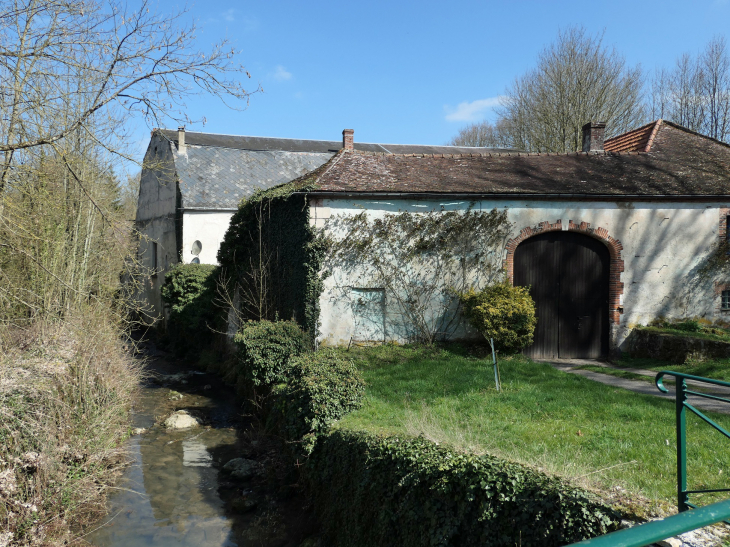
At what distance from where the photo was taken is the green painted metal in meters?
1.23

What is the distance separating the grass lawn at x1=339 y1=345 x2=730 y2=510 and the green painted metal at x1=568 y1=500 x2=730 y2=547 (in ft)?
11.0

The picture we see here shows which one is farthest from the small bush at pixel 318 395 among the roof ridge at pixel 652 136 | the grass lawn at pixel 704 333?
the roof ridge at pixel 652 136

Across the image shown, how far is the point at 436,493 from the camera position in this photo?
512cm

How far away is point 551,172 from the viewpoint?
14.4 metres

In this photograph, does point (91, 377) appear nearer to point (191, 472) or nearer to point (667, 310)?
point (191, 472)

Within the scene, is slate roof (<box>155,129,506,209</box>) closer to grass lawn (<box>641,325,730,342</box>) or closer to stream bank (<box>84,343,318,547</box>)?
stream bank (<box>84,343,318,547</box>)

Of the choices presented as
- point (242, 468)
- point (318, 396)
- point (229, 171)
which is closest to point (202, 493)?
point (242, 468)

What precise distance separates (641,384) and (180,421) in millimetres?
9578

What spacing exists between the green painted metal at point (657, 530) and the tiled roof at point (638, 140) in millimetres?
16380

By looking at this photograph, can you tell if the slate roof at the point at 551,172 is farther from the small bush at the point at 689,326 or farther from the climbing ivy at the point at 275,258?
the small bush at the point at 689,326

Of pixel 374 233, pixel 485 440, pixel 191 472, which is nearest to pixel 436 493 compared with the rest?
pixel 485 440

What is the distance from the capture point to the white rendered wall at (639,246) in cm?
1308

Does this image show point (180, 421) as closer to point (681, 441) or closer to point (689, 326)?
point (681, 441)

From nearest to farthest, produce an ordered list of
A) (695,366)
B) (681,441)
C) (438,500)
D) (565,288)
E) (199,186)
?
(681,441) → (438,500) → (695,366) → (565,288) → (199,186)
